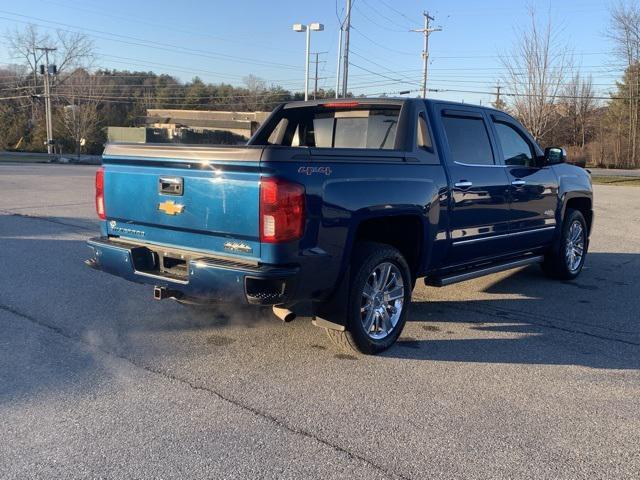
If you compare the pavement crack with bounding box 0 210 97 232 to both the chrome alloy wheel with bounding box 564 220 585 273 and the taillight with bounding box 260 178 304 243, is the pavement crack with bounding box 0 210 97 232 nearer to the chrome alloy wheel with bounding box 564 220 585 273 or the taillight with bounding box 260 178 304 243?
the taillight with bounding box 260 178 304 243

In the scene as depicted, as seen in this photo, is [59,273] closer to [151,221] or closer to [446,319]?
[151,221]

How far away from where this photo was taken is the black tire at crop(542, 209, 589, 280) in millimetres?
7352

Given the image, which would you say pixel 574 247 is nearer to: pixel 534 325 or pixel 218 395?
pixel 534 325

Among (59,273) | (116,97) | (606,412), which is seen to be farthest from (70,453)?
(116,97)

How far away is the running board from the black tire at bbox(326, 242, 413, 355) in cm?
59

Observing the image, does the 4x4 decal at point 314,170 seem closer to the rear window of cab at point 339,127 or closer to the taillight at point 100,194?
the rear window of cab at point 339,127

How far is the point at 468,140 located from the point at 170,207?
3.05 meters

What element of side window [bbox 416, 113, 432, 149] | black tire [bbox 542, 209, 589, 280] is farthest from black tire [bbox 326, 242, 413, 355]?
black tire [bbox 542, 209, 589, 280]

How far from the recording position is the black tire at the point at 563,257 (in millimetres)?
7352

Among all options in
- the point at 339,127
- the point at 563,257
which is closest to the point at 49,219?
the point at 339,127

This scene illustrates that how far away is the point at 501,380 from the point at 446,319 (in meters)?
1.50

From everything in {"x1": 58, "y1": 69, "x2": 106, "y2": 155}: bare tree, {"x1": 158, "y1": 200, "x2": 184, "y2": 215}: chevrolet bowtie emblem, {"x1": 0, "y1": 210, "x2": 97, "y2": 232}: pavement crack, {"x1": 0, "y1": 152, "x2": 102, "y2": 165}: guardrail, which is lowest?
{"x1": 0, "y1": 152, "x2": 102, "y2": 165}: guardrail

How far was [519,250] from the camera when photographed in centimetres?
654

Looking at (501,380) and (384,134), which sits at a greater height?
(384,134)
